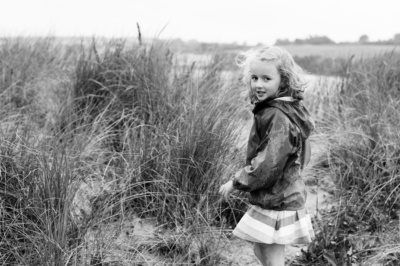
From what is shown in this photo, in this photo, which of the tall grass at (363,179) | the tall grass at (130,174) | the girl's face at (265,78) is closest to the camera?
the girl's face at (265,78)

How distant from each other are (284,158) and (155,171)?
1.09 meters

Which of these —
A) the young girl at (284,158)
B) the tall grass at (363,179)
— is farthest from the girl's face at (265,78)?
the tall grass at (363,179)

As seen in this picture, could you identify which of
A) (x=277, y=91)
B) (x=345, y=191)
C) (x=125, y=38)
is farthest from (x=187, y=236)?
(x=125, y=38)

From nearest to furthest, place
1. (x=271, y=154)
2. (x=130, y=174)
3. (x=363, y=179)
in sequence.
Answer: (x=271, y=154) → (x=130, y=174) → (x=363, y=179)

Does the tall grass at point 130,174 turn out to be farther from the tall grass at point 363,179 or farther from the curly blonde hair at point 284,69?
the curly blonde hair at point 284,69

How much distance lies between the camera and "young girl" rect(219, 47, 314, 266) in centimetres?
243

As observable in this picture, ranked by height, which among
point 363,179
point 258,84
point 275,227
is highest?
point 258,84

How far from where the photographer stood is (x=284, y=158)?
7.86 ft

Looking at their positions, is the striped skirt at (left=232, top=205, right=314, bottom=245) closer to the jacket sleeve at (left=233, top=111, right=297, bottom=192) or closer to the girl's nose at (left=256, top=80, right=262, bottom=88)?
the jacket sleeve at (left=233, top=111, right=297, bottom=192)

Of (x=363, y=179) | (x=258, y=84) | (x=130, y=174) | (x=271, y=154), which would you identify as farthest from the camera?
(x=363, y=179)

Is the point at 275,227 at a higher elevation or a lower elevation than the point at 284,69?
lower

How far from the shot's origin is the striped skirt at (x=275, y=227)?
8.30 feet

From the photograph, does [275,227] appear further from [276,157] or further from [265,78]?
[265,78]

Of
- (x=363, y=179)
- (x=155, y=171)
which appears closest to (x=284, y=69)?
(x=155, y=171)
